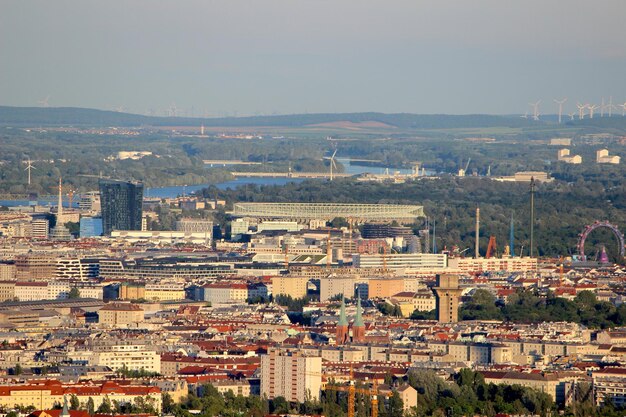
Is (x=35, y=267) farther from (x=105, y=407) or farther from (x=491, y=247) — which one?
(x=105, y=407)

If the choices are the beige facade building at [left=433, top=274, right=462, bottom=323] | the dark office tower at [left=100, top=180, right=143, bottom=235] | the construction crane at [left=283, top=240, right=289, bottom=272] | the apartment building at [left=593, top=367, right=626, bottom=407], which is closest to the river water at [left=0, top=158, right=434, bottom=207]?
the dark office tower at [left=100, top=180, right=143, bottom=235]

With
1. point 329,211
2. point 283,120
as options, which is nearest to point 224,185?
point 329,211

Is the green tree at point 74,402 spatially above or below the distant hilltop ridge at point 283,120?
above

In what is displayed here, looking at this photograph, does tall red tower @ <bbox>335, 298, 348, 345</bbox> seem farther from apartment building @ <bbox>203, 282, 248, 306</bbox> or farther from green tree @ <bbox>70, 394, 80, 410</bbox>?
apartment building @ <bbox>203, 282, 248, 306</bbox>

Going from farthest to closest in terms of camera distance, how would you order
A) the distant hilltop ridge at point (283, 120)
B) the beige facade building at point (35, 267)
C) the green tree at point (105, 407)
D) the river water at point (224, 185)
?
the distant hilltop ridge at point (283, 120), the river water at point (224, 185), the beige facade building at point (35, 267), the green tree at point (105, 407)

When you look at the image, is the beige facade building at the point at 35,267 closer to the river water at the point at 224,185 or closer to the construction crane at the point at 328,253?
the construction crane at the point at 328,253

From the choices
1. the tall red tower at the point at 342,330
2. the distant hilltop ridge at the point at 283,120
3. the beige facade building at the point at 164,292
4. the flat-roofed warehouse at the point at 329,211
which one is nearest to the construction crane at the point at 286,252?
the beige facade building at the point at 164,292

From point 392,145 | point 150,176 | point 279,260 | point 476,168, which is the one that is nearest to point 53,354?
point 279,260
